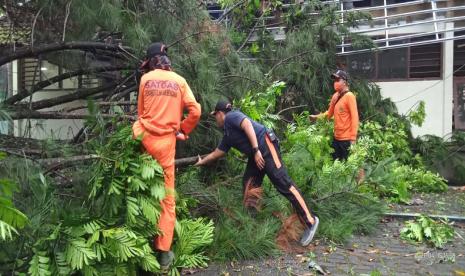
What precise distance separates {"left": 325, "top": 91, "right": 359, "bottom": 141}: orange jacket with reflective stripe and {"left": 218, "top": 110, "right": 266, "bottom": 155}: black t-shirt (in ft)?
7.74

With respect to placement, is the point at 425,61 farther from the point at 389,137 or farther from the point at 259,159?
the point at 259,159

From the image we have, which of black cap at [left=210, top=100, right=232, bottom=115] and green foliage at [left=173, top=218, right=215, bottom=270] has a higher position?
black cap at [left=210, top=100, right=232, bottom=115]

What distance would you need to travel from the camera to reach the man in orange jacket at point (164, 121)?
3975mm

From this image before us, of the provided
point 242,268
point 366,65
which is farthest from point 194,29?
point 366,65

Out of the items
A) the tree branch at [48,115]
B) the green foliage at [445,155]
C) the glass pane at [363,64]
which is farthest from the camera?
the glass pane at [363,64]

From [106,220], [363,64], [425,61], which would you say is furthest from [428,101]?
[106,220]

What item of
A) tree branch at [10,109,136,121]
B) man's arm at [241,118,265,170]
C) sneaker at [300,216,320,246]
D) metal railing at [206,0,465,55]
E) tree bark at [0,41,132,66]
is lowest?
sneaker at [300,216,320,246]

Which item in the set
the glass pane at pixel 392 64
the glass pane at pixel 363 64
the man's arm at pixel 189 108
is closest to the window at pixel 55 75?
the man's arm at pixel 189 108

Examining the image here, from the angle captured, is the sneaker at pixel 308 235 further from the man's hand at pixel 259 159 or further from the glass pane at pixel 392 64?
the glass pane at pixel 392 64

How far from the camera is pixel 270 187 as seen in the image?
5516 mm

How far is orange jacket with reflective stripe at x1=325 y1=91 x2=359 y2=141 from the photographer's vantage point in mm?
6968

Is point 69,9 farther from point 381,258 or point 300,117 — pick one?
point 381,258

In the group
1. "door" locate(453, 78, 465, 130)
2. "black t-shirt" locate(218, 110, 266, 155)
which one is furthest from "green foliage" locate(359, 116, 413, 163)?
"black t-shirt" locate(218, 110, 266, 155)

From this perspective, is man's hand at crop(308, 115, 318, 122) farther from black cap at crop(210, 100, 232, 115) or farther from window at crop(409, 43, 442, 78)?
window at crop(409, 43, 442, 78)
